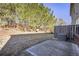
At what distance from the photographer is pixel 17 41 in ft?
7.14

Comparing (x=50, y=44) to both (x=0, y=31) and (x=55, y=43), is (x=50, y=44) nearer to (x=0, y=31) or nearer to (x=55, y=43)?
(x=55, y=43)

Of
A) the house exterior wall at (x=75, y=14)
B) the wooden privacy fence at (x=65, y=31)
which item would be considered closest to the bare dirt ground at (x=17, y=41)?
the wooden privacy fence at (x=65, y=31)

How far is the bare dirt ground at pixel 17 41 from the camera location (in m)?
2.17

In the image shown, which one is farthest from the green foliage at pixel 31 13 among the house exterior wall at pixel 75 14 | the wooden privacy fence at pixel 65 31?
the house exterior wall at pixel 75 14

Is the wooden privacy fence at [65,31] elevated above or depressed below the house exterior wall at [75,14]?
below

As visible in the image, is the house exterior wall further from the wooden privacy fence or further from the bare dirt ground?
the bare dirt ground

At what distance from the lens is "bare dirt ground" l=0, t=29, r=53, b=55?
7.11ft

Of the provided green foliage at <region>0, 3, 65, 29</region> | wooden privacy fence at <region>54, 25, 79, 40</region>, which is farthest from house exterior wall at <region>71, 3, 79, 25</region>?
green foliage at <region>0, 3, 65, 29</region>

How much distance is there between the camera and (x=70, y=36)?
2.15m

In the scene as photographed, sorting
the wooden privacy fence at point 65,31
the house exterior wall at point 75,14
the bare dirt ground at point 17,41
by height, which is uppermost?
the house exterior wall at point 75,14

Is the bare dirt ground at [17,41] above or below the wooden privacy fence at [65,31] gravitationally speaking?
below

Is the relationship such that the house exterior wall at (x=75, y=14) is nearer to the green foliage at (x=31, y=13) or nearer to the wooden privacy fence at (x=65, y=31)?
the wooden privacy fence at (x=65, y=31)

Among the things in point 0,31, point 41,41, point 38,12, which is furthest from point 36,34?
point 0,31

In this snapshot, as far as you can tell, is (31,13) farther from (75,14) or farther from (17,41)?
(75,14)
